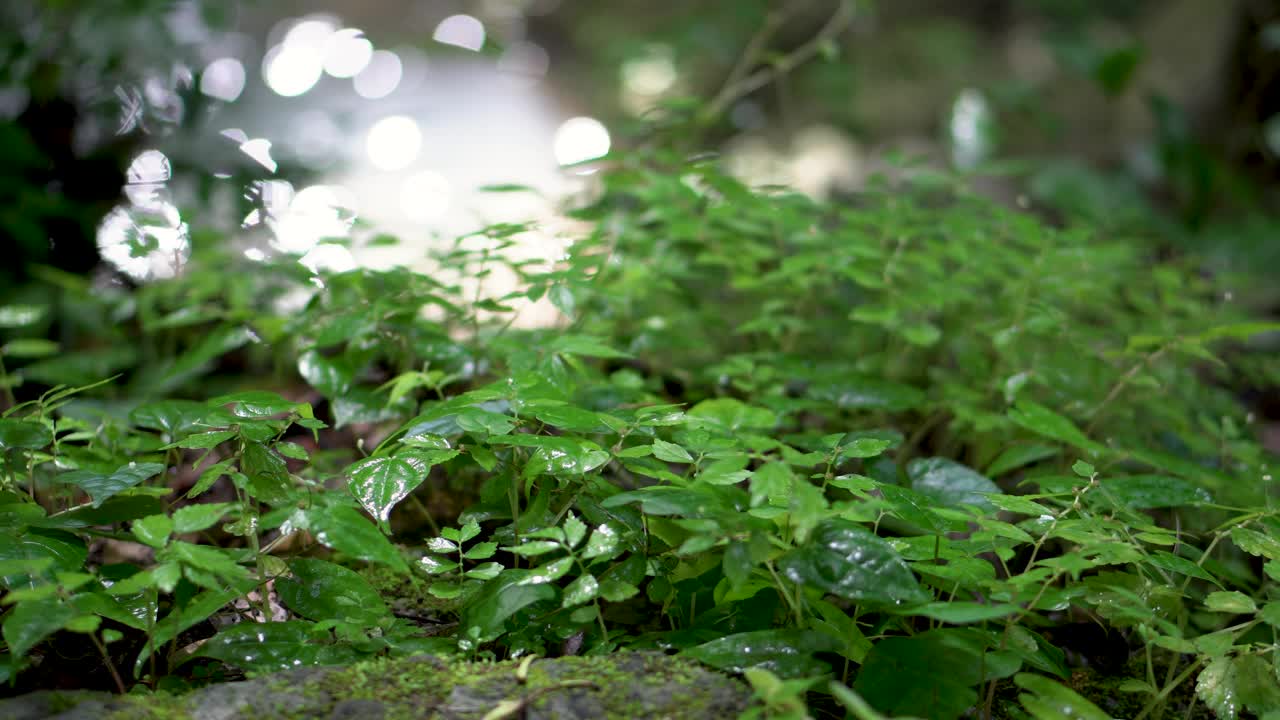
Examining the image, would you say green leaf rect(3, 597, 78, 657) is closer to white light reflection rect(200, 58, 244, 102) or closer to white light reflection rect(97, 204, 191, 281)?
white light reflection rect(97, 204, 191, 281)

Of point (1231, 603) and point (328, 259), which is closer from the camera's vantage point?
point (1231, 603)

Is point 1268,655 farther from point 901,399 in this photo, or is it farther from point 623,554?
point 623,554

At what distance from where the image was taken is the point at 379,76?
5.80m

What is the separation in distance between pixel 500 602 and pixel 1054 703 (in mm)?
717

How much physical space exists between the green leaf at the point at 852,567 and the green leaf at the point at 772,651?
0.30ft

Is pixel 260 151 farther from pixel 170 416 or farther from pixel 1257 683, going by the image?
pixel 1257 683

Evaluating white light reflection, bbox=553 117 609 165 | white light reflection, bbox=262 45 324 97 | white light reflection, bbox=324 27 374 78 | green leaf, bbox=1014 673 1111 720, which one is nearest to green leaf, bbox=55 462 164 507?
green leaf, bbox=1014 673 1111 720

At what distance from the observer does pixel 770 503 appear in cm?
113

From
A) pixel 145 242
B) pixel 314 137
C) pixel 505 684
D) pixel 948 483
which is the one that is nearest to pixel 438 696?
pixel 505 684

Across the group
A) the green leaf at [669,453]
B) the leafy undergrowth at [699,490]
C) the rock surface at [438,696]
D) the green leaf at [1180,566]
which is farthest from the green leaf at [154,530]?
the green leaf at [1180,566]

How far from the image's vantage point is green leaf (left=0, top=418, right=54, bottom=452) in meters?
1.23

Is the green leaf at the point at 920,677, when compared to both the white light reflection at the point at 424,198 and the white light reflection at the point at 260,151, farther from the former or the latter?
the white light reflection at the point at 424,198

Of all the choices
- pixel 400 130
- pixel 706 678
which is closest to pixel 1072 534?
pixel 706 678

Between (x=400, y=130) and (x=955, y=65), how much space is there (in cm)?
480
